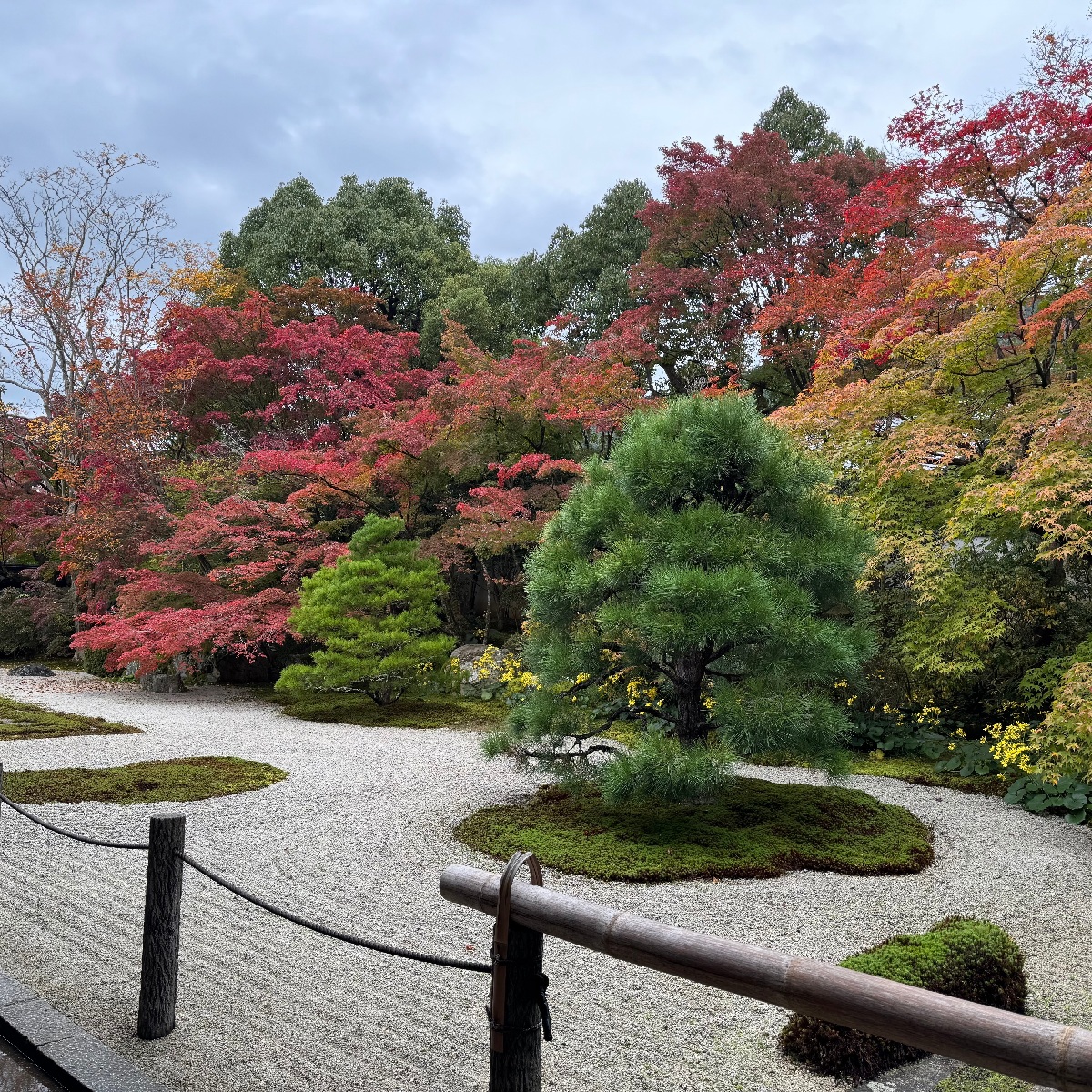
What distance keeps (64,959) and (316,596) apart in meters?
6.77

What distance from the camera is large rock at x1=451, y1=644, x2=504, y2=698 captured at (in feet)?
35.1

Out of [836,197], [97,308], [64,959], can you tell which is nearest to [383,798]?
[64,959]

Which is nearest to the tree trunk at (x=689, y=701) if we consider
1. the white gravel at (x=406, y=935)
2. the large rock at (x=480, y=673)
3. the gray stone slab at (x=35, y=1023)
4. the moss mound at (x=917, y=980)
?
the white gravel at (x=406, y=935)

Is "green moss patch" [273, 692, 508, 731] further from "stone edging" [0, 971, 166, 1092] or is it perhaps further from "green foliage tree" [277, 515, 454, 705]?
"stone edging" [0, 971, 166, 1092]

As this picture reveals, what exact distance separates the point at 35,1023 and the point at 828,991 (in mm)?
2414

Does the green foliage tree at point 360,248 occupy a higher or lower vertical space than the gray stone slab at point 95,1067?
higher

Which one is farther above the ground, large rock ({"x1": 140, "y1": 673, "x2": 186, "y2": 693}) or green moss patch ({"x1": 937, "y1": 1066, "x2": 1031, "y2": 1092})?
green moss patch ({"x1": 937, "y1": 1066, "x2": 1031, "y2": 1092})

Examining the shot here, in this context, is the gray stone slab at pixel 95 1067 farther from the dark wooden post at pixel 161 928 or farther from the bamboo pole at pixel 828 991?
the bamboo pole at pixel 828 991

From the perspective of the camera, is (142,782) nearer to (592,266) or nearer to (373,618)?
(373,618)

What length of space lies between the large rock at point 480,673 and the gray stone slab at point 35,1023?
7.88m

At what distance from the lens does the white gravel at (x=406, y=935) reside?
8.23ft

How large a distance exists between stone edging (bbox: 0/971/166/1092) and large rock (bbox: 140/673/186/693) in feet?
31.9

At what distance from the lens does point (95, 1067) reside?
2410 mm

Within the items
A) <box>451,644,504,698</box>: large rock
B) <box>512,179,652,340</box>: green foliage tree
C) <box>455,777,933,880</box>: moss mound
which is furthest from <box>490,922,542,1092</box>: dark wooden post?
<box>512,179,652,340</box>: green foliage tree
